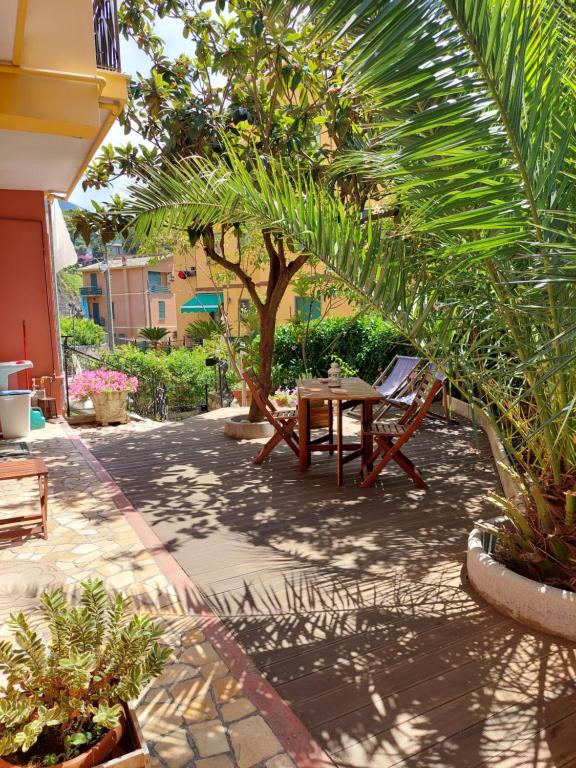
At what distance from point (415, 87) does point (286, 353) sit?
10.2m

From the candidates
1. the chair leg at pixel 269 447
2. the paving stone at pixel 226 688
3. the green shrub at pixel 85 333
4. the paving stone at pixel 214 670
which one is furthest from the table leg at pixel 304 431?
the green shrub at pixel 85 333

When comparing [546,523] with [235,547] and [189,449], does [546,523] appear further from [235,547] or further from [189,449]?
[189,449]

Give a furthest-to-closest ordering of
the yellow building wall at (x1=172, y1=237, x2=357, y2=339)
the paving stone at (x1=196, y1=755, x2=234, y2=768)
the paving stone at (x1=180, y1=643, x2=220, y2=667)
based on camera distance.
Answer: the yellow building wall at (x1=172, y1=237, x2=357, y2=339) → the paving stone at (x1=180, y1=643, x2=220, y2=667) → the paving stone at (x1=196, y1=755, x2=234, y2=768)

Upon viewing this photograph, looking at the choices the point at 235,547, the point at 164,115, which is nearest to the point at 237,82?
the point at 164,115

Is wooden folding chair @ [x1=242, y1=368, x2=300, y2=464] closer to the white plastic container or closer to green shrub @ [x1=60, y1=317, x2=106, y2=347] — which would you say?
the white plastic container

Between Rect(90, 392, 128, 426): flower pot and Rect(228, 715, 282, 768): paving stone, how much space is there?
7124 mm

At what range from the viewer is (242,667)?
263cm

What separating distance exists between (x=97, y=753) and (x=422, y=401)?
14.7 feet

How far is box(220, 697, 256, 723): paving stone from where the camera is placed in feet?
→ 7.52

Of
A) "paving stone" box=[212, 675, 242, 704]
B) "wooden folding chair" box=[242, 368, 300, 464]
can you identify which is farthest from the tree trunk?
"paving stone" box=[212, 675, 242, 704]

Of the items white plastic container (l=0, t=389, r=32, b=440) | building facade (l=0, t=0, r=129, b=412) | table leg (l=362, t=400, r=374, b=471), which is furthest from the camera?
white plastic container (l=0, t=389, r=32, b=440)

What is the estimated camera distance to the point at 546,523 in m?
2.98

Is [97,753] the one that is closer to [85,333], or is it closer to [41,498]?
[41,498]

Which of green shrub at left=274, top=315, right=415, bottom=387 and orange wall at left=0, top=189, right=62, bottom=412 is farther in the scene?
green shrub at left=274, top=315, right=415, bottom=387
